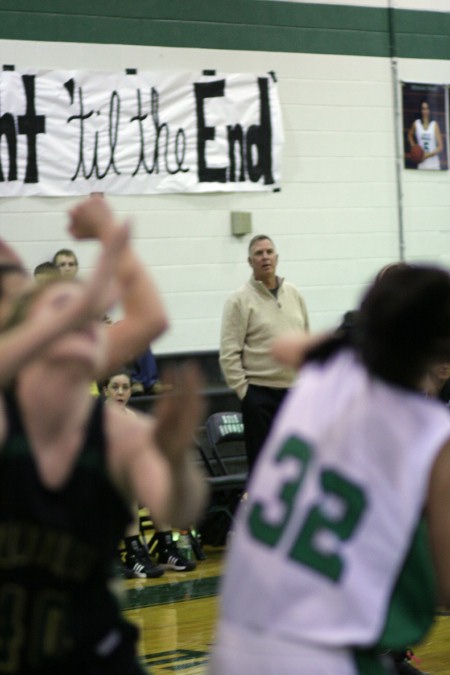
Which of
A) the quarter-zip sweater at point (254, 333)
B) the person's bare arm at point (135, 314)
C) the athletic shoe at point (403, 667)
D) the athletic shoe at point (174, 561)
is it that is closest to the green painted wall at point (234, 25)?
the quarter-zip sweater at point (254, 333)

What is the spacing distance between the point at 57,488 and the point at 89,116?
8.06 m

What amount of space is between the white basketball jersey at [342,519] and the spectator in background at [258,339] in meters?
5.91

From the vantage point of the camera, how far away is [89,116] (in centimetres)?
998

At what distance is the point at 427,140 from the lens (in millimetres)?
11492

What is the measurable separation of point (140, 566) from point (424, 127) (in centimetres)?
546

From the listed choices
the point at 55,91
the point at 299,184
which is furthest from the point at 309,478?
the point at 299,184

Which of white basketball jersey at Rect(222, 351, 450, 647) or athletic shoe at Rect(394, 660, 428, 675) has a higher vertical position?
white basketball jersey at Rect(222, 351, 450, 647)

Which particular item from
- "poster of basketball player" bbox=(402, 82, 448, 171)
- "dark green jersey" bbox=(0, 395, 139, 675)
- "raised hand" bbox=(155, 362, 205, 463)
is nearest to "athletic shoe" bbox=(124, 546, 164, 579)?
"poster of basketball player" bbox=(402, 82, 448, 171)

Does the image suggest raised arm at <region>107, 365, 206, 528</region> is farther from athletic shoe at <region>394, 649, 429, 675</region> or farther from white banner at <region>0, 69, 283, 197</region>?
white banner at <region>0, 69, 283, 197</region>

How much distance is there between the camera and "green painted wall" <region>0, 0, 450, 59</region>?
9867mm

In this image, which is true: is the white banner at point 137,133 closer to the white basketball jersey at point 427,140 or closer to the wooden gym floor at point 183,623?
the white basketball jersey at point 427,140

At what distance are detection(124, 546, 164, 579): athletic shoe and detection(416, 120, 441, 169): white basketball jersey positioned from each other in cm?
510

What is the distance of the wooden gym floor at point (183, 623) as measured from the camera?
543 cm

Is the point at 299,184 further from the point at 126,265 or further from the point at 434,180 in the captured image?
the point at 126,265
